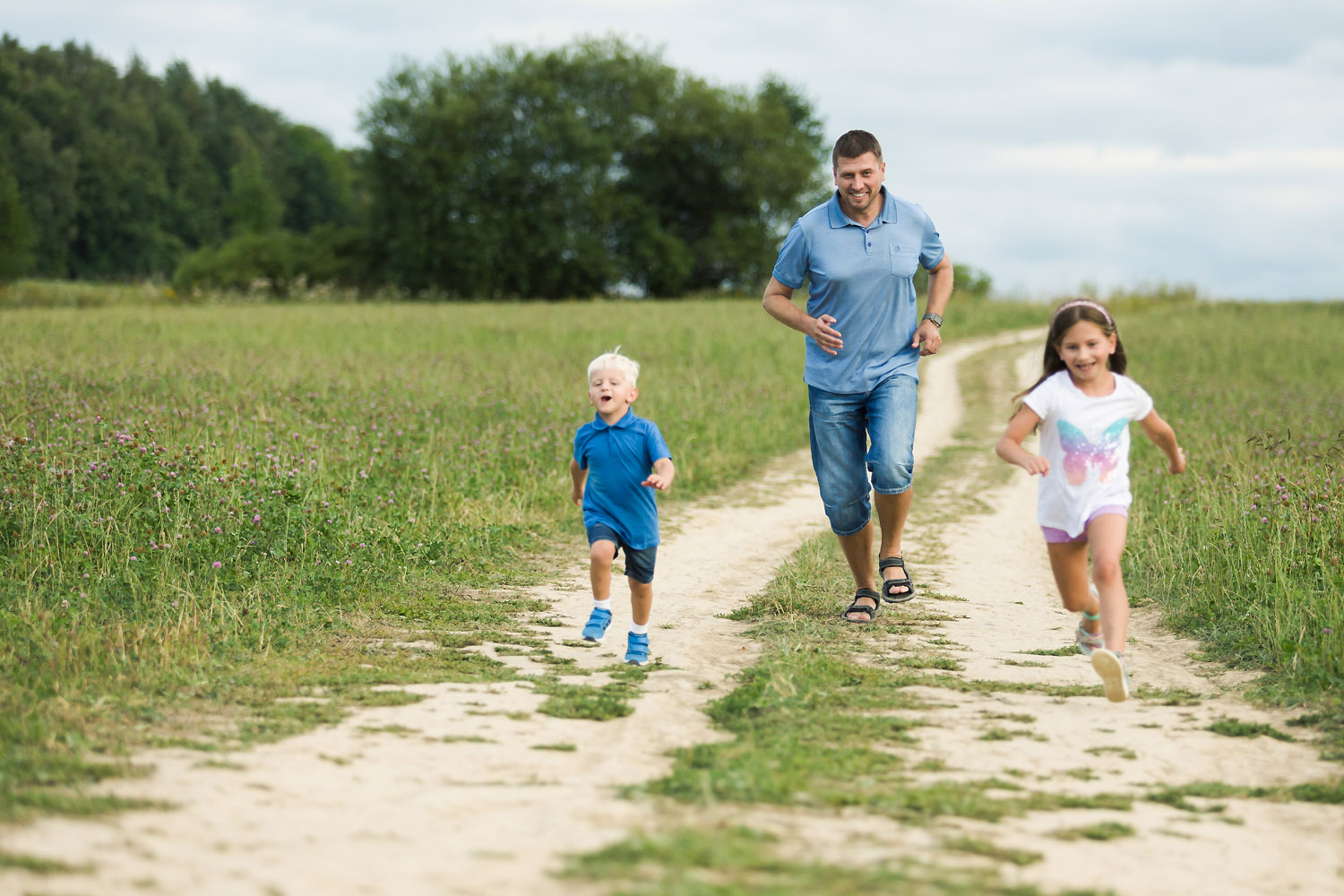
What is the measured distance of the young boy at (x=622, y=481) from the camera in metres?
5.04

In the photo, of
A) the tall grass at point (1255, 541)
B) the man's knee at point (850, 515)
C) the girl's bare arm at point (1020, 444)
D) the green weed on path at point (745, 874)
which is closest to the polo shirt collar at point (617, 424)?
the man's knee at point (850, 515)

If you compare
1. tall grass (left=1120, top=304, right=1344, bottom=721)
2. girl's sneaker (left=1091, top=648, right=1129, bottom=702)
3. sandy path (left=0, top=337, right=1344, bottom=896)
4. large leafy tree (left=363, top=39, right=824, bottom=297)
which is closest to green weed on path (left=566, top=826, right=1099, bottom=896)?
sandy path (left=0, top=337, right=1344, bottom=896)

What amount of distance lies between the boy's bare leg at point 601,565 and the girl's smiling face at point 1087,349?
2.17 metres

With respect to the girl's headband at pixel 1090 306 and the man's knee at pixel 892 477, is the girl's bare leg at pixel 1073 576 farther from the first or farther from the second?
the man's knee at pixel 892 477

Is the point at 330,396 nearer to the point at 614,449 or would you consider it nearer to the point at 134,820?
the point at 614,449

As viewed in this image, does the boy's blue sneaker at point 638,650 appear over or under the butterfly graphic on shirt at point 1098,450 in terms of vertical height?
under

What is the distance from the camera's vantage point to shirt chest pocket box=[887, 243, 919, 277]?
5.67 metres

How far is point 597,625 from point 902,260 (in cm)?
240

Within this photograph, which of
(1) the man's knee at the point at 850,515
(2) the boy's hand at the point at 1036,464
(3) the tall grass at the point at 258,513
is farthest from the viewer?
(1) the man's knee at the point at 850,515

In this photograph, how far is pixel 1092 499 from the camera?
15.1 ft

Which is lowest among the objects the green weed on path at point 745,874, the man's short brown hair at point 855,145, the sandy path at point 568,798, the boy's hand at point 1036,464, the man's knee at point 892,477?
the sandy path at point 568,798

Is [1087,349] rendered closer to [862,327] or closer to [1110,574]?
[1110,574]

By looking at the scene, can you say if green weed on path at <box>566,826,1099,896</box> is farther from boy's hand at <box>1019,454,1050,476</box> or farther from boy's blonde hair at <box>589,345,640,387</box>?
boy's blonde hair at <box>589,345,640,387</box>

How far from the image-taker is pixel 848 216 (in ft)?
18.9
